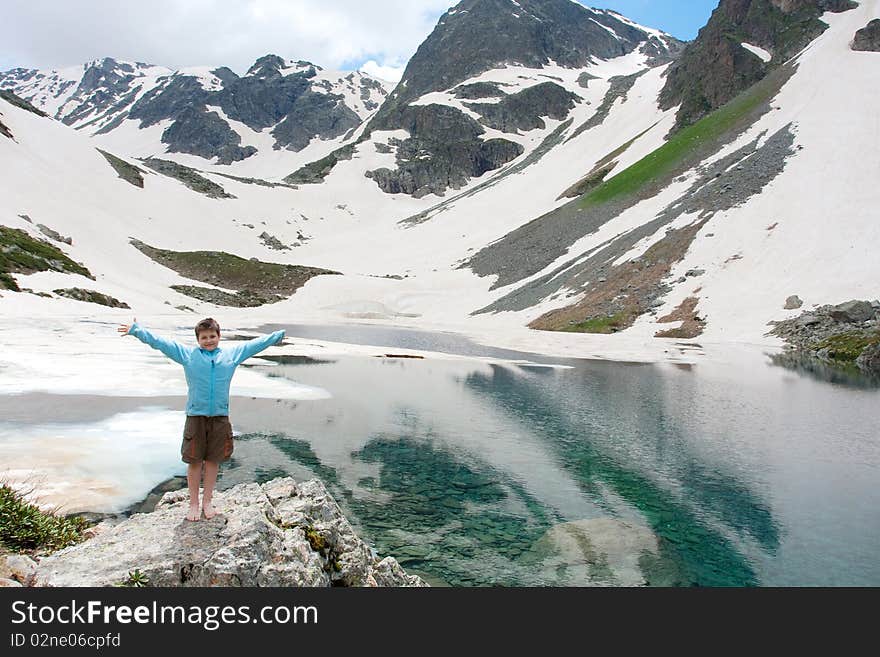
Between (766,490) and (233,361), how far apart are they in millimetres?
13176

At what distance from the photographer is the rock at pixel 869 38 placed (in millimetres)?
88938

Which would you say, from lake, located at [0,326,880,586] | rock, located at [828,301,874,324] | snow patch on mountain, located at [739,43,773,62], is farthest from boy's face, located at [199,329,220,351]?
snow patch on mountain, located at [739,43,773,62]

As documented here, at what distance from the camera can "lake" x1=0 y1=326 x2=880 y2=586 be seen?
1034cm

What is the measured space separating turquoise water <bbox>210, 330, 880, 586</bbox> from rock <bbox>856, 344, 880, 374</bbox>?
10.0 m

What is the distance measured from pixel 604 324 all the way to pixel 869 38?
77520mm

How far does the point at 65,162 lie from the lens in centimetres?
11762

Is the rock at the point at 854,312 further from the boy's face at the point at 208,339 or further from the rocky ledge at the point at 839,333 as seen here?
the boy's face at the point at 208,339

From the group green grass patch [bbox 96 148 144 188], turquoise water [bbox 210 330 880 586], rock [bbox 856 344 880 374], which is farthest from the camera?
green grass patch [bbox 96 148 144 188]

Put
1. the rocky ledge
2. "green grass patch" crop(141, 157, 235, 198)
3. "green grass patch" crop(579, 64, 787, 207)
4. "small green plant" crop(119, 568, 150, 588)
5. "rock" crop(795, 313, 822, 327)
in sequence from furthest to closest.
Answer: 1. "green grass patch" crop(141, 157, 235, 198)
2. "green grass patch" crop(579, 64, 787, 207)
3. "rock" crop(795, 313, 822, 327)
4. the rocky ledge
5. "small green plant" crop(119, 568, 150, 588)

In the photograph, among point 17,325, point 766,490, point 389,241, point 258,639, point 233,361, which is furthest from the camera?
point 389,241

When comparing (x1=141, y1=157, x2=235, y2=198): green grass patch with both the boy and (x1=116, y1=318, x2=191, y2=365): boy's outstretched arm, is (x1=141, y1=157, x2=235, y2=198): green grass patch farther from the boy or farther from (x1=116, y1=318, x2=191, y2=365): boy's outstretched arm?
the boy

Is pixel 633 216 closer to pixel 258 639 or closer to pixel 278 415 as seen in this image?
pixel 278 415

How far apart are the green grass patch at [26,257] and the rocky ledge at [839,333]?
6955 centimetres

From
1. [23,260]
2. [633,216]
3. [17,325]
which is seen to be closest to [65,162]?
[23,260]
